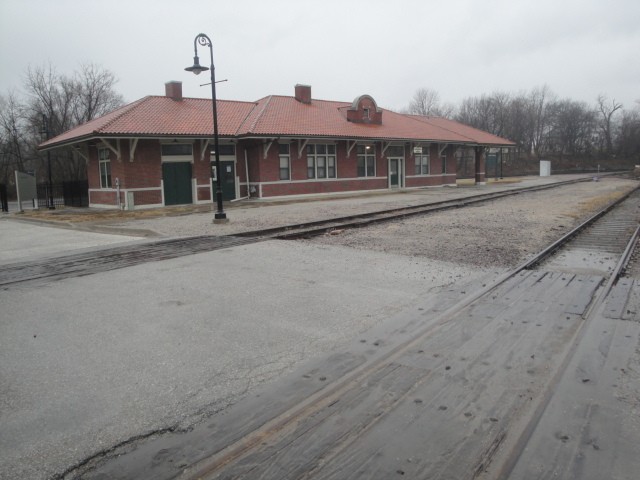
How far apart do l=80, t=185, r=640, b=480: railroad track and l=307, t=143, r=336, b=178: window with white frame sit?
80.0ft

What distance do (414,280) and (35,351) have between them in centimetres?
530

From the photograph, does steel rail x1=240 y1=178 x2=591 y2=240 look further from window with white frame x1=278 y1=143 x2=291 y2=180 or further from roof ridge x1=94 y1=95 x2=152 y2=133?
roof ridge x1=94 y1=95 x2=152 y2=133

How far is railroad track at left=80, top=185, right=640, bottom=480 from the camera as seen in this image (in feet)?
9.82

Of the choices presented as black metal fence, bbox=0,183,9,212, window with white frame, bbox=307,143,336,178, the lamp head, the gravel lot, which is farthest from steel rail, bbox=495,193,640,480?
black metal fence, bbox=0,183,9,212

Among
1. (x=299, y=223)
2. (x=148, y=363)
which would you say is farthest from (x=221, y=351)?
(x=299, y=223)

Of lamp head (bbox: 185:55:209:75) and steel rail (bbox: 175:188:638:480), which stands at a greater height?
lamp head (bbox: 185:55:209:75)

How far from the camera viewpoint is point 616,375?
165 inches

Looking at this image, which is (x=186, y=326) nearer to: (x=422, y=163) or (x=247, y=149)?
(x=247, y=149)

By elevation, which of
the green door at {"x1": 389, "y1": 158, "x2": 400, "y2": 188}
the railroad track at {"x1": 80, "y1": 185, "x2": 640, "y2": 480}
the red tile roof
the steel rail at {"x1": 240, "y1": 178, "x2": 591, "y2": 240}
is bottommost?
the railroad track at {"x1": 80, "y1": 185, "x2": 640, "y2": 480}

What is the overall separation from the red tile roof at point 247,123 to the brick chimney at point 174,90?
0.44 meters

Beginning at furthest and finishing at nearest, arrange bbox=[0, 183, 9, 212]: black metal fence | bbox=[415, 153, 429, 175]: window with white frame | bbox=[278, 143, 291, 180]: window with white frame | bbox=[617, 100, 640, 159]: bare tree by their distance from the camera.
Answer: bbox=[617, 100, 640, 159]: bare tree < bbox=[415, 153, 429, 175]: window with white frame < bbox=[278, 143, 291, 180]: window with white frame < bbox=[0, 183, 9, 212]: black metal fence

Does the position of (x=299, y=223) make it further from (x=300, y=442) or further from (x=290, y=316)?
(x=300, y=442)

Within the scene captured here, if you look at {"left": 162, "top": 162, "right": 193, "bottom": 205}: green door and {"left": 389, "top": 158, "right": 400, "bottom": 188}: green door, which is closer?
{"left": 162, "top": 162, "right": 193, "bottom": 205}: green door

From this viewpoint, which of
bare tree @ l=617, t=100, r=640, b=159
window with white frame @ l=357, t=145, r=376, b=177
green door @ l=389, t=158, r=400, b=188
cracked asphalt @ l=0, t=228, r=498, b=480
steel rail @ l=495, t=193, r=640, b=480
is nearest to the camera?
steel rail @ l=495, t=193, r=640, b=480
